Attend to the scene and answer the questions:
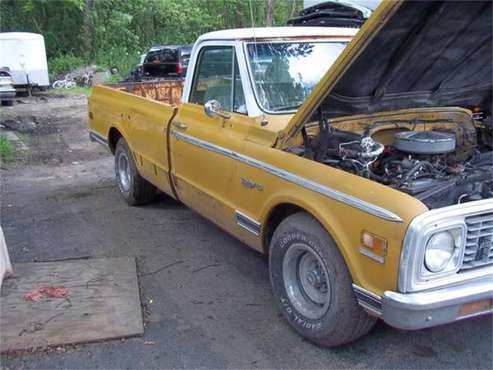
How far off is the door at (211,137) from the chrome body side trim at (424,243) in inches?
66.4

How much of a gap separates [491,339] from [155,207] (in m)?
3.95

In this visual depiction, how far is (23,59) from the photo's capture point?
776 inches

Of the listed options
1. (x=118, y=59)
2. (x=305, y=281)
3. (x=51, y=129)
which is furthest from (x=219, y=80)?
(x=118, y=59)

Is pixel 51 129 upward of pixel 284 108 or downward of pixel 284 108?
downward

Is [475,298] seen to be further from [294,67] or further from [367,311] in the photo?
[294,67]

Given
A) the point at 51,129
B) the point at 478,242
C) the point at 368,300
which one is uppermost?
the point at 478,242

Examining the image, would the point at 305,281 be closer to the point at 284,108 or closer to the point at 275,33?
the point at 284,108

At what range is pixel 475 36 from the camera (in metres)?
3.40

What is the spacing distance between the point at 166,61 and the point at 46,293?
16.4 m

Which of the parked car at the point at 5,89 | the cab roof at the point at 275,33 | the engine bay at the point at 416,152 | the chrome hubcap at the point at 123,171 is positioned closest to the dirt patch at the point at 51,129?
the parked car at the point at 5,89

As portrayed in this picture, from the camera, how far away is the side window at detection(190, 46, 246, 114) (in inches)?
168

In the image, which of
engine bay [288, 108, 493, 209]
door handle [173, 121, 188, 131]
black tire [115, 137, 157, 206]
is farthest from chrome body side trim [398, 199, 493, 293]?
black tire [115, 137, 157, 206]

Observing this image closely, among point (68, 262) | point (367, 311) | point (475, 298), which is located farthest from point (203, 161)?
point (475, 298)

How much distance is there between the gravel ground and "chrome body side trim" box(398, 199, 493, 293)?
2.42ft
